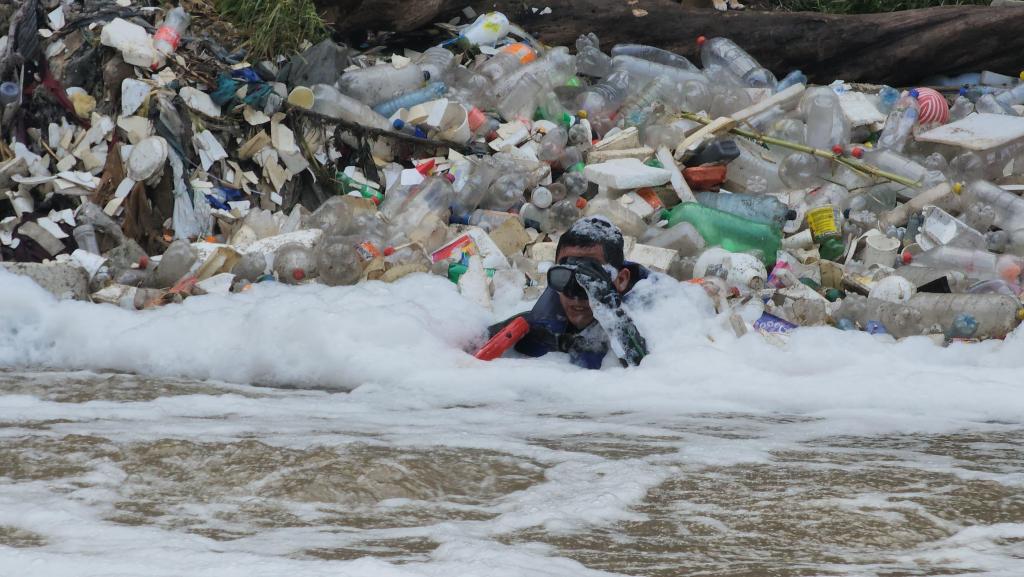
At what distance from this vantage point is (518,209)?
664 cm

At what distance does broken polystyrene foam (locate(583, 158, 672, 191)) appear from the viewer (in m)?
6.74

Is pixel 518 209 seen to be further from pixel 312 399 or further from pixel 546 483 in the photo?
pixel 546 483

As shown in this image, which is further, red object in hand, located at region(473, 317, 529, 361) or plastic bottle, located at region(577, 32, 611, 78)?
plastic bottle, located at region(577, 32, 611, 78)

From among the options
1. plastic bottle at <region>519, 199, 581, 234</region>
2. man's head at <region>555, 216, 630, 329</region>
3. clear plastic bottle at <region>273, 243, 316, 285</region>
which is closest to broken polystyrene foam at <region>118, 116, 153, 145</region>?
clear plastic bottle at <region>273, 243, 316, 285</region>

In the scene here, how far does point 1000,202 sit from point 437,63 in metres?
3.63

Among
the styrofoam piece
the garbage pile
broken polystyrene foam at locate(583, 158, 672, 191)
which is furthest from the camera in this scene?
the styrofoam piece

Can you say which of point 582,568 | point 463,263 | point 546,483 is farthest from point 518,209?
point 582,568

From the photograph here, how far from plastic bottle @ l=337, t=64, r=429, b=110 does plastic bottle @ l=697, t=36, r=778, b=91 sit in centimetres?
225

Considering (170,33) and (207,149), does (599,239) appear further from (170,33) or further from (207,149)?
(170,33)

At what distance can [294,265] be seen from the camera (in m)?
5.54

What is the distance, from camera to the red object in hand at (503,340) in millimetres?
4477

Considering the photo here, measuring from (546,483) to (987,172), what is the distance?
18.4ft

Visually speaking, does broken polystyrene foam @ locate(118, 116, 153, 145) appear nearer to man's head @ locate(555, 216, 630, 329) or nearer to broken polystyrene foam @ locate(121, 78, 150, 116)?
broken polystyrene foam @ locate(121, 78, 150, 116)

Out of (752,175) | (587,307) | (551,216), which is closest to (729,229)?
(752,175)
